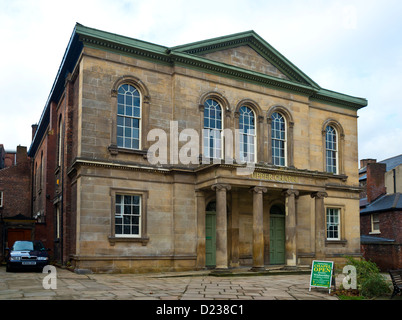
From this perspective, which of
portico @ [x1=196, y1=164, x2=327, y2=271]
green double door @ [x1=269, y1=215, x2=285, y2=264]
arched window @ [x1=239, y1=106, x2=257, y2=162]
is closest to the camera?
portico @ [x1=196, y1=164, x2=327, y2=271]

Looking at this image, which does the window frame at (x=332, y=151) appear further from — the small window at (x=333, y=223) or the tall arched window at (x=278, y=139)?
the tall arched window at (x=278, y=139)

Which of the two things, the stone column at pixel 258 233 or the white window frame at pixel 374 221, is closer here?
the stone column at pixel 258 233

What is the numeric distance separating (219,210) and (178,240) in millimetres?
2538

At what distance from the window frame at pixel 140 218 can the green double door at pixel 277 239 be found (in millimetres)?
7217

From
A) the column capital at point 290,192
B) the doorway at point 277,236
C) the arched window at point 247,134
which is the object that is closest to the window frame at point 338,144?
the doorway at point 277,236

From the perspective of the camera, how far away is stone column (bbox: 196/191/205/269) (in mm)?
20812

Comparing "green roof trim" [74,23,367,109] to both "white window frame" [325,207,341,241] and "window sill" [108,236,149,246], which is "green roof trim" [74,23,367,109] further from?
"window sill" [108,236,149,246]

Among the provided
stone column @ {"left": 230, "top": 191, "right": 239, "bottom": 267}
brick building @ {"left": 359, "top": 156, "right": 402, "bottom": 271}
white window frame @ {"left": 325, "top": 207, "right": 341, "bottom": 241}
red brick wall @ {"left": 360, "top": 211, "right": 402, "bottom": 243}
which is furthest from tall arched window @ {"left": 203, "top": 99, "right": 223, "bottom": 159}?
red brick wall @ {"left": 360, "top": 211, "right": 402, "bottom": 243}

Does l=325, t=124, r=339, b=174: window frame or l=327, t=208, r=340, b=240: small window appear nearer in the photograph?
l=327, t=208, r=340, b=240: small window

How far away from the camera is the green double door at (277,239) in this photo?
23844mm

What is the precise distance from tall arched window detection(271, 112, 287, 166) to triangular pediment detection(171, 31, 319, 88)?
2417 millimetres

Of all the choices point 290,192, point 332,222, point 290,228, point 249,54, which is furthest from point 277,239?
point 249,54

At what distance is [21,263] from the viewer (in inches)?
762
